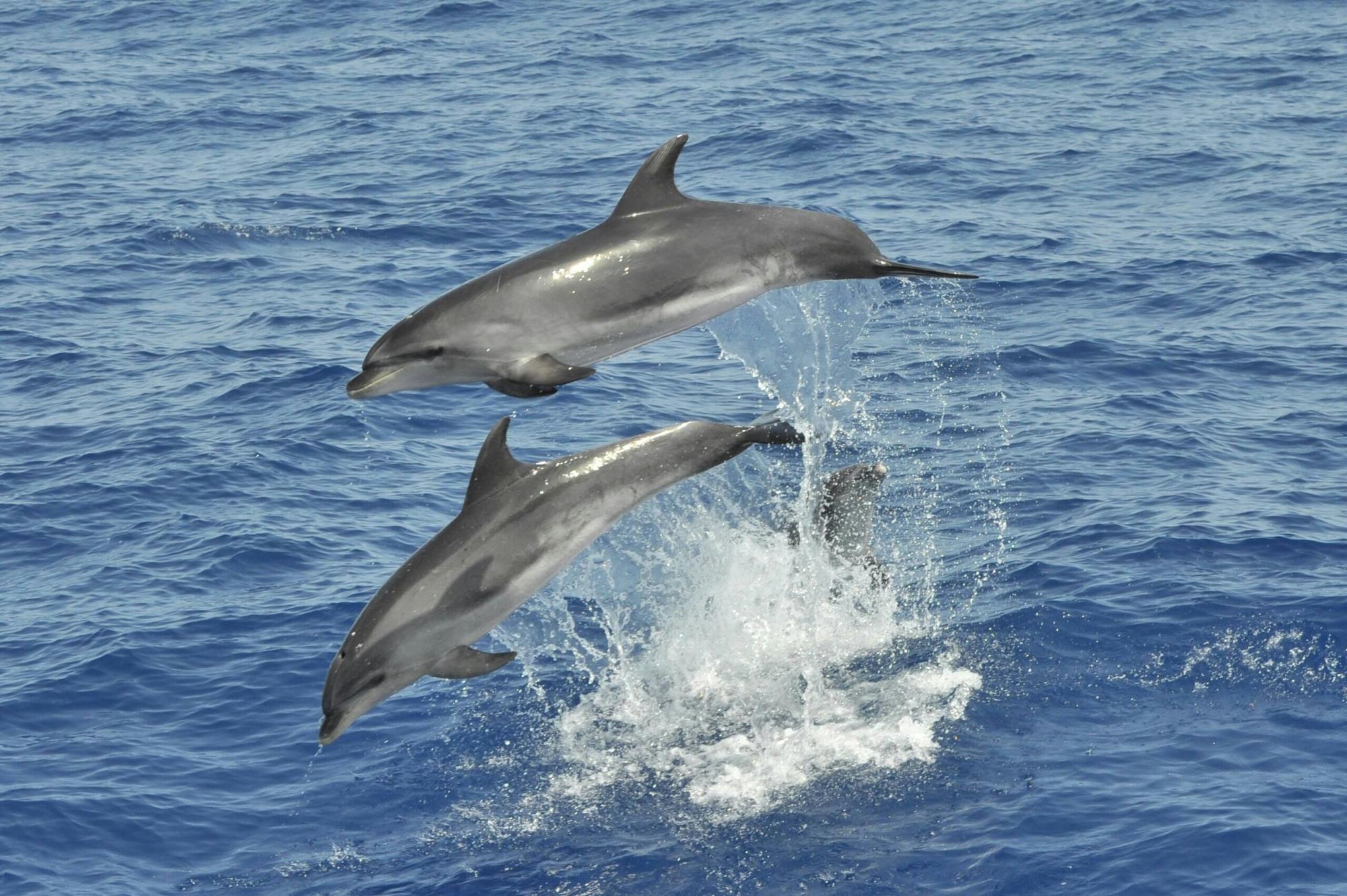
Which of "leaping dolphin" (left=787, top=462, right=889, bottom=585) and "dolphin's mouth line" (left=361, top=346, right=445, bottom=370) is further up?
"dolphin's mouth line" (left=361, top=346, right=445, bottom=370)

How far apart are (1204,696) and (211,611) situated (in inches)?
357

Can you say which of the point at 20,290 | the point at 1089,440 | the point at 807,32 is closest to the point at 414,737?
the point at 1089,440

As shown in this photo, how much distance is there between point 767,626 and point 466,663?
6.42m

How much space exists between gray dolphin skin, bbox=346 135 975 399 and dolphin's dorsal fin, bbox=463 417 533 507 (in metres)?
0.49

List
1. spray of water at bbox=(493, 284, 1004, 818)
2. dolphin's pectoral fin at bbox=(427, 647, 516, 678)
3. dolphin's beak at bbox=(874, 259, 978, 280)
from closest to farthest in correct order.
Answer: dolphin's beak at bbox=(874, 259, 978, 280) → dolphin's pectoral fin at bbox=(427, 647, 516, 678) → spray of water at bbox=(493, 284, 1004, 818)

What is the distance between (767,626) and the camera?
16.2 m

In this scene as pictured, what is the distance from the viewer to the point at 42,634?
16031 millimetres

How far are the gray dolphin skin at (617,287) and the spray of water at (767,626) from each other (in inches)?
200

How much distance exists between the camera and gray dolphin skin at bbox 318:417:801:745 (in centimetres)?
972

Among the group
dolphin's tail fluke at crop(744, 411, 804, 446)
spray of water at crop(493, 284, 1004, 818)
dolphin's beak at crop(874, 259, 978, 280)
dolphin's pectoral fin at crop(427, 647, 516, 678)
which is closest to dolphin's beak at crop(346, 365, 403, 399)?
dolphin's pectoral fin at crop(427, 647, 516, 678)

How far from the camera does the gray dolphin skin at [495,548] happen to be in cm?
972

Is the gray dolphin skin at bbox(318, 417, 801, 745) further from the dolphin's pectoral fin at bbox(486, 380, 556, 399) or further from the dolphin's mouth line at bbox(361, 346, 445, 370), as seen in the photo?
the dolphin's mouth line at bbox(361, 346, 445, 370)

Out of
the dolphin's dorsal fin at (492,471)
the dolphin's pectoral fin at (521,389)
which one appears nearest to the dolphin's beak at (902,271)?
the dolphin's pectoral fin at (521,389)

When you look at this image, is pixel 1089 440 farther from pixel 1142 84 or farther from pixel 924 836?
pixel 1142 84
